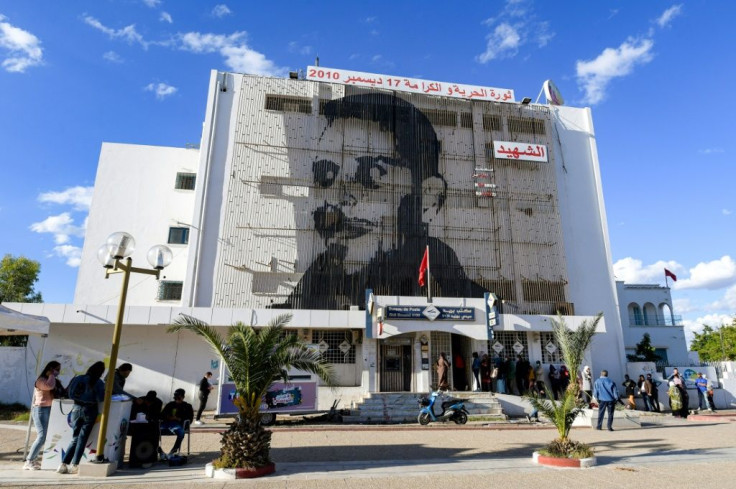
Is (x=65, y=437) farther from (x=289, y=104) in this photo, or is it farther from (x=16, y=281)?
(x=16, y=281)

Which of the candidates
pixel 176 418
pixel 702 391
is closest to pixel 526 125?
pixel 702 391

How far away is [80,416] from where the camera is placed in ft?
25.7

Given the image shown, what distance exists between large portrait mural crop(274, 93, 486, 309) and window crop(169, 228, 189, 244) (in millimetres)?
6767

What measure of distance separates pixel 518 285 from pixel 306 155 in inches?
540

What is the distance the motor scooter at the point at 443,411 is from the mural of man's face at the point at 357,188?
9601mm

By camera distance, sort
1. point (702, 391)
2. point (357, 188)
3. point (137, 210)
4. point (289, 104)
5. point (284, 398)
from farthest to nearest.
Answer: point (289, 104) → point (357, 188) → point (137, 210) → point (702, 391) → point (284, 398)

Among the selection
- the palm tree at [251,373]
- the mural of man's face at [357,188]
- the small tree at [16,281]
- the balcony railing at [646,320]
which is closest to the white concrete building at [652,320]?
the balcony railing at [646,320]

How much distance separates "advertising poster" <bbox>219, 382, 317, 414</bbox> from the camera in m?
15.0

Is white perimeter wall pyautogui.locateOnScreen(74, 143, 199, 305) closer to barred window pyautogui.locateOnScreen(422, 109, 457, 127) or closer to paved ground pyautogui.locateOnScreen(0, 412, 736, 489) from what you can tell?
paved ground pyautogui.locateOnScreen(0, 412, 736, 489)

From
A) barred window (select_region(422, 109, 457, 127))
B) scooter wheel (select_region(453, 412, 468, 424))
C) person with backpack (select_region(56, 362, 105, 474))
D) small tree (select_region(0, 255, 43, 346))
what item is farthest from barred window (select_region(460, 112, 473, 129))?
small tree (select_region(0, 255, 43, 346))

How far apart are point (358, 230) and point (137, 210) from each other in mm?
12176

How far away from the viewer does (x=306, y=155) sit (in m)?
24.2

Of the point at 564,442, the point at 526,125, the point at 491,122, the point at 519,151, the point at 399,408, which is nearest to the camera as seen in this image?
the point at 564,442

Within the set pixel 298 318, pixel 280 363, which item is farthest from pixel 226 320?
pixel 280 363
